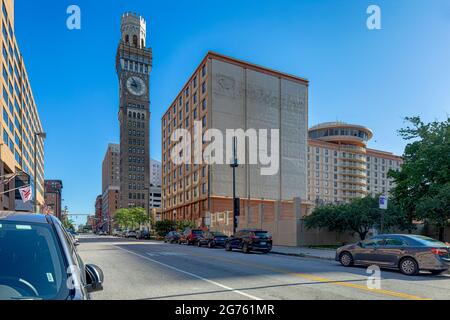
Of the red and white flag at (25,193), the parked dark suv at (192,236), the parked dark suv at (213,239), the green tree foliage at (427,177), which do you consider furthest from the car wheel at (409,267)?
the red and white flag at (25,193)

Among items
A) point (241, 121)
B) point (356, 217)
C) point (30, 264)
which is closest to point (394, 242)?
point (30, 264)

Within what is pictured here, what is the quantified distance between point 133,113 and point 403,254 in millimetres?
145540

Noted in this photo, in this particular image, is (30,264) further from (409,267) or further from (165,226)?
(165,226)

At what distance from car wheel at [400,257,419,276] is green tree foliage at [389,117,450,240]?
1137cm

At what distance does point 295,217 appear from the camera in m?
32.6

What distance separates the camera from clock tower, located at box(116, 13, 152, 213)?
15100 cm

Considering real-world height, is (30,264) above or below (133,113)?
below

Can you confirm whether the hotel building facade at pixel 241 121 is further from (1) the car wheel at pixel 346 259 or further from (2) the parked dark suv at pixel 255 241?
(1) the car wheel at pixel 346 259

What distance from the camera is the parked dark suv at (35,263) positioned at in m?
3.12

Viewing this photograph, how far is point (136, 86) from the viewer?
510 feet

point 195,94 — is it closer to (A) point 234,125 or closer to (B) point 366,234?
(A) point 234,125

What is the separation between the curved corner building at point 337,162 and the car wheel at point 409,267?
107m
